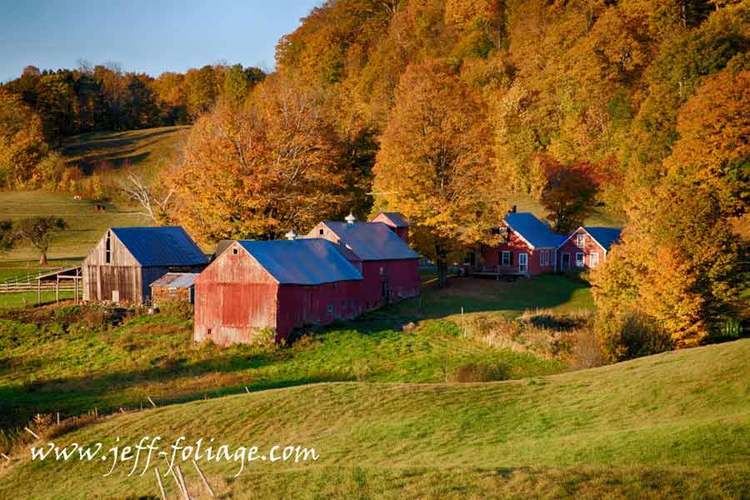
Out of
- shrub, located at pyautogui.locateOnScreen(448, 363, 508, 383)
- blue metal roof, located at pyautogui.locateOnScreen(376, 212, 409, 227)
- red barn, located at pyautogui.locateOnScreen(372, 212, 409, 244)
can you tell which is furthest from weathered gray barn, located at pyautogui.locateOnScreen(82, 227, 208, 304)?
shrub, located at pyautogui.locateOnScreen(448, 363, 508, 383)

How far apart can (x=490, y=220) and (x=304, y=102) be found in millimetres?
20483

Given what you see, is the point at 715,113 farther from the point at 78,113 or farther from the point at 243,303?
the point at 78,113

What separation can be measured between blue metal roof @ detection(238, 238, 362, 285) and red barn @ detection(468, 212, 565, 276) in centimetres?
1774

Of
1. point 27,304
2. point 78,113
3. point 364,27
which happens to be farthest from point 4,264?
point 364,27

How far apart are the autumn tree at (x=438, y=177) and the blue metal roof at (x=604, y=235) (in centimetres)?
1119

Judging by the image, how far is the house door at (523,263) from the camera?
2527 inches

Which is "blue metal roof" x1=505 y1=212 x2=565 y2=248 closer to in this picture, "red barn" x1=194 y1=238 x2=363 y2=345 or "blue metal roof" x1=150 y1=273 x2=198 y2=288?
"red barn" x1=194 y1=238 x2=363 y2=345

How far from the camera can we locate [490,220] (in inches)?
2263

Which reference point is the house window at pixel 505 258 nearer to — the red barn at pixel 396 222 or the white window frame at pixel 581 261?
the white window frame at pixel 581 261

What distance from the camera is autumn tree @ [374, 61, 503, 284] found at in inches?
2239

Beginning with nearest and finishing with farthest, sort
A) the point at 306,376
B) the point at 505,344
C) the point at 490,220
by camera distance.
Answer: the point at 306,376 → the point at 505,344 → the point at 490,220

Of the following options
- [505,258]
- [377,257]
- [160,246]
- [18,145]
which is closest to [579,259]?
[505,258]

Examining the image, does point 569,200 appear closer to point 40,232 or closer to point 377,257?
point 377,257

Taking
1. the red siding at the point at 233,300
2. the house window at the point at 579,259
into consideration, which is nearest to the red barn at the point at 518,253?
the house window at the point at 579,259
